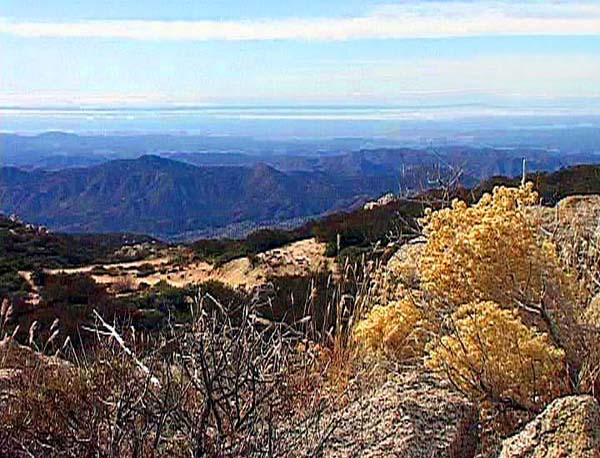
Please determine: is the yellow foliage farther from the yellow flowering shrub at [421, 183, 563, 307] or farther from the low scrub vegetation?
the yellow flowering shrub at [421, 183, 563, 307]

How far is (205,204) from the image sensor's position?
84.9 meters

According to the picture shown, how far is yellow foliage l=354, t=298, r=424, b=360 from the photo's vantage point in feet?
18.2

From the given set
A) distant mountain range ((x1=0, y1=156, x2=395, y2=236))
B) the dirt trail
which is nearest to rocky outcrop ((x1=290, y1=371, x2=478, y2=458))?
the dirt trail

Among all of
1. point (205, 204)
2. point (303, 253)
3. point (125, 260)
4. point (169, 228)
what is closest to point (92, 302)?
point (303, 253)

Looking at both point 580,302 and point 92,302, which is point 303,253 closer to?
point 92,302

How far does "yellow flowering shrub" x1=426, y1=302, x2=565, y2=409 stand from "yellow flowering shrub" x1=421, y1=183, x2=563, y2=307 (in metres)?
0.58

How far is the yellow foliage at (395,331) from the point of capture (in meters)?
5.55

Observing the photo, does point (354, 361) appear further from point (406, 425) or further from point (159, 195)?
point (159, 195)

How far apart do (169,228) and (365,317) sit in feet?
223

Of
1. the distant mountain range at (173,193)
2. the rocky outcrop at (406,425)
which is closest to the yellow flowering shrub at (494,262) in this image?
the rocky outcrop at (406,425)

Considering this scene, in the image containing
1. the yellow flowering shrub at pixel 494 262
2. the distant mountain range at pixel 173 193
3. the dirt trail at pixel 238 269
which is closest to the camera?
the yellow flowering shrub at pixel 494 262

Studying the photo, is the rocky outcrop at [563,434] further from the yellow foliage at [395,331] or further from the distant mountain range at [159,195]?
the distant mountain range at [159,195]

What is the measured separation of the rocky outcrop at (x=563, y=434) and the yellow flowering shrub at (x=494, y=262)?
5.54 feet

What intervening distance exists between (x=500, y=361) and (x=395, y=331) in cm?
98
